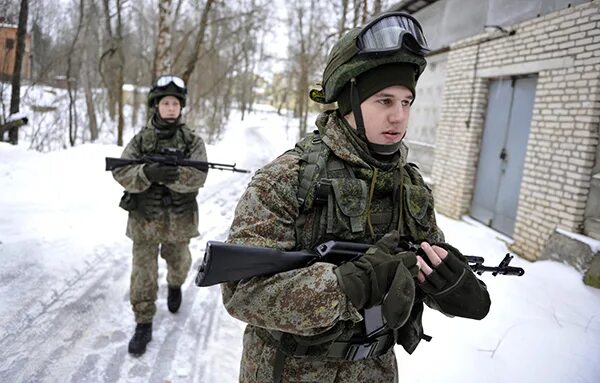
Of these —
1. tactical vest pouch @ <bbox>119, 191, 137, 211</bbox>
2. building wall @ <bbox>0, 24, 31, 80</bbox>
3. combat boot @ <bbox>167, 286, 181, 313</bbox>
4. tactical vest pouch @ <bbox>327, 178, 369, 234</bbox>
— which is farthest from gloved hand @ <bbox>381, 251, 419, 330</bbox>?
building wall @ <bbox>0, 24, 31, 80</bbox>

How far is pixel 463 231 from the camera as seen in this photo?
6.61 meters

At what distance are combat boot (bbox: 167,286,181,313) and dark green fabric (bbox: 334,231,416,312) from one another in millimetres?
2914

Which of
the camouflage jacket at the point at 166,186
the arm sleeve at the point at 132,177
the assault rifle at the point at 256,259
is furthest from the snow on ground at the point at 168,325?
the assault rifle at the point at 256,259

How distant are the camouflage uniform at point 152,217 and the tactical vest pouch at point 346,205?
226cm

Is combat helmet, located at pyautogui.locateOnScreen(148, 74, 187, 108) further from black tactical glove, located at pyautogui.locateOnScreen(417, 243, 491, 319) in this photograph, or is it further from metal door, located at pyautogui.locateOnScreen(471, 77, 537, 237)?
metal door, located at pyautogui.locateOnScreen(471, 77, 537, 237)

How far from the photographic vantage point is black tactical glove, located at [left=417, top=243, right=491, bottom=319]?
4.73 ft

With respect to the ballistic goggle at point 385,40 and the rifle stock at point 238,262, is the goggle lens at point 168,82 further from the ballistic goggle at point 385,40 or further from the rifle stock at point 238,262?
the rifle stock at point 238,262

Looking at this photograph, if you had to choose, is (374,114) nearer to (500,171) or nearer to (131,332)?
(131,332)

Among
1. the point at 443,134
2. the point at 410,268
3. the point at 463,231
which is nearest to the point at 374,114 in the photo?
the point at 410,268

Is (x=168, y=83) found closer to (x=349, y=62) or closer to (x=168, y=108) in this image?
(x=168, y=108)

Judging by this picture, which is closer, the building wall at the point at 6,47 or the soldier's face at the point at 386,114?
the soldier's face at the point at 386,114

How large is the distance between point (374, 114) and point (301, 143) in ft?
1.00

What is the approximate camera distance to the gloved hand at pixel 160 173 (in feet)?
10.8

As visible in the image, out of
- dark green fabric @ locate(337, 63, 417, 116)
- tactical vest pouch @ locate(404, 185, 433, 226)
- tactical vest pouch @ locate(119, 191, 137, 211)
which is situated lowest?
tactical vest pouch @ locate(119, 191, 137, 211)
